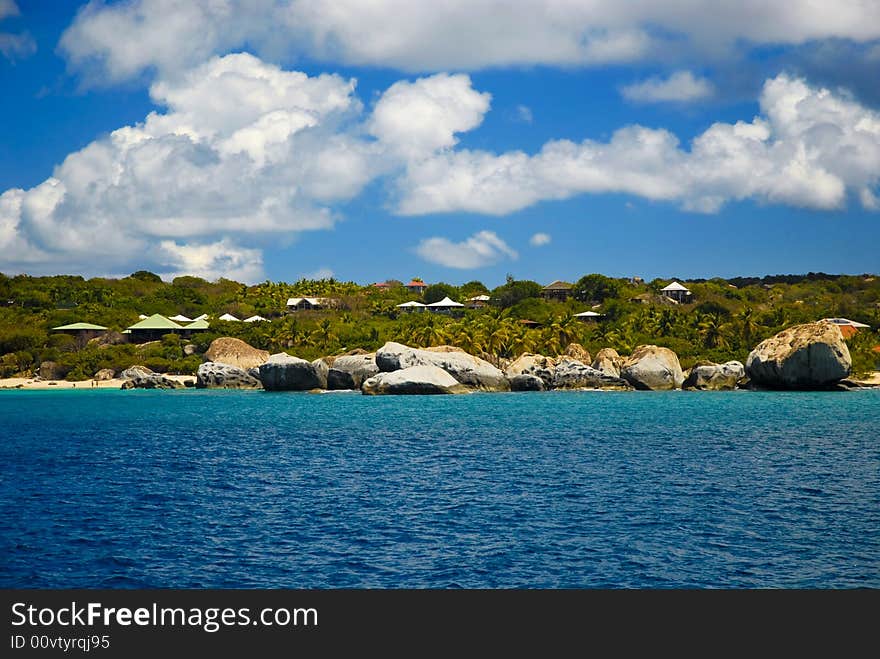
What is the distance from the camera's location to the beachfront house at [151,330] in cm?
10981

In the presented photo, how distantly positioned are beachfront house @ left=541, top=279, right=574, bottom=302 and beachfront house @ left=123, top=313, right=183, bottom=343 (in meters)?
52.2

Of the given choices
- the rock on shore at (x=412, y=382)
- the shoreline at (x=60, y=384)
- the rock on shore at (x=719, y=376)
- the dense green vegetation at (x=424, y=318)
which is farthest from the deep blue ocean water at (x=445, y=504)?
the dense green vegetation at (x=424, y=318)

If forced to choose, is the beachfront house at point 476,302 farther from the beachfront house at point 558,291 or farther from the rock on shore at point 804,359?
the rock on shore at point 804,359

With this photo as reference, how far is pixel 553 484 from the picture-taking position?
27000 mm

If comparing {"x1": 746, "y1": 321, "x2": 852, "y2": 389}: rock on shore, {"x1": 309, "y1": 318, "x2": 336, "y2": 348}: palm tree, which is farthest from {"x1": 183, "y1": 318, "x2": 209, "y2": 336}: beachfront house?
{"x1": 746, "y1": 321, "x2": 852, "y2": 389}: rock on shore

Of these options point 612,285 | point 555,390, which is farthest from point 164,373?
point 612,285

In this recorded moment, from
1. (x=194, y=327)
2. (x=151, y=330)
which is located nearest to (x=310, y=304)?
(x=194, y=327)

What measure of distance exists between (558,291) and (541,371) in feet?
150

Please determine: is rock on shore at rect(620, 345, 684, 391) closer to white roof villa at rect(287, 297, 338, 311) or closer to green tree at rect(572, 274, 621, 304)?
green tree at rect(572, 274, 621, 304)

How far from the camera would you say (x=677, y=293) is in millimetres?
128000

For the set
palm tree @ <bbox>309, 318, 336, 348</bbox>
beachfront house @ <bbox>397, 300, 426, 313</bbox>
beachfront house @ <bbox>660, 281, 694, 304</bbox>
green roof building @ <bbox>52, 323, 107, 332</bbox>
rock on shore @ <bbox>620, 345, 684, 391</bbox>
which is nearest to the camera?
rock on shore @ <bbox>620, 345, 684, 391</bbox>

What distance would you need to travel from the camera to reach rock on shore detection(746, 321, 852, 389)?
6969 centimetres

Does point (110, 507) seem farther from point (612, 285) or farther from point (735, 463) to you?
point (612, 285)

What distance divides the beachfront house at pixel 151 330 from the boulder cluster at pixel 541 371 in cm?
1939
